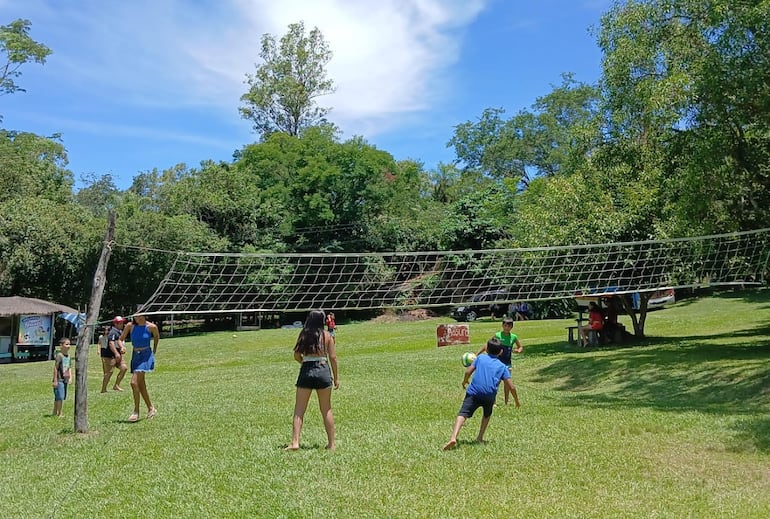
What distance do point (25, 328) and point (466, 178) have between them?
1172 inches

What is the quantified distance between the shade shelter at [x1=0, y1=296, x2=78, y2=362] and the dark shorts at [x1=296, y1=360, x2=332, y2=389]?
21.2 meters

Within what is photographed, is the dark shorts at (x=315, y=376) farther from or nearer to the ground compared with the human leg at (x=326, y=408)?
farther from the ground

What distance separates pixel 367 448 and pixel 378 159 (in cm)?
3151

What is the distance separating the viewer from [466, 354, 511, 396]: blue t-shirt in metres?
7.89

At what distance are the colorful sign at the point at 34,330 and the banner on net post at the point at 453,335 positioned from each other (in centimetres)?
1494

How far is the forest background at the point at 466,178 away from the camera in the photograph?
45.3ft

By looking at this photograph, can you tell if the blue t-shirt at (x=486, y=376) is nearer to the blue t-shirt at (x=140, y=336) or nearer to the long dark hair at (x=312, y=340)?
the long dark hair at (x=312, y=340)

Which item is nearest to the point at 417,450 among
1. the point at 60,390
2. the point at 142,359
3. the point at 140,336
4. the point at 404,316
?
the point at 142,359

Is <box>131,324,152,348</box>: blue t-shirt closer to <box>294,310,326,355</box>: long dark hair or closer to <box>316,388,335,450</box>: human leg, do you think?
<box>294,310,326,355</box>: long dark hair

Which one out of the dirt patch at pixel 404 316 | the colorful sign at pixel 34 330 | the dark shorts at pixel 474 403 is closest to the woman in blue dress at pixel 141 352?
the dark shorts at pixel 474 403

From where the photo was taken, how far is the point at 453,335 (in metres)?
22.7

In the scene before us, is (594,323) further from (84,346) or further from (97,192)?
(97,192)

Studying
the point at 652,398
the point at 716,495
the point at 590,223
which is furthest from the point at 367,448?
the point at 590,223

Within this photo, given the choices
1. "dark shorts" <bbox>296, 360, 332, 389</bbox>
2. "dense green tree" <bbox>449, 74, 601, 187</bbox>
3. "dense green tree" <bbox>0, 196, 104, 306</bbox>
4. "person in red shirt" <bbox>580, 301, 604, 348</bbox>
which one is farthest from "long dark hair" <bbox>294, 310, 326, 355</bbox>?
"dense green tree" <bbox>449, 74, 601, 187</bbox>
